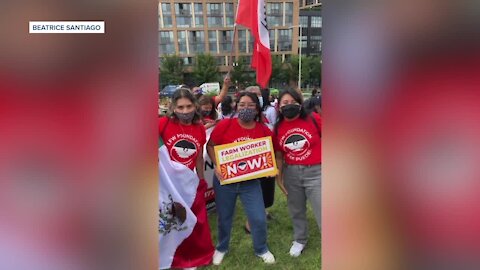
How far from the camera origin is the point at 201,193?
347 centimetres

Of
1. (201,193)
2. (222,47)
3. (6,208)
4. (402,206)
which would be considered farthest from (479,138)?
(222,47)

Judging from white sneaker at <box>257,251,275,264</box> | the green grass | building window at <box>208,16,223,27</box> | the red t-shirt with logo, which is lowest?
the green grass

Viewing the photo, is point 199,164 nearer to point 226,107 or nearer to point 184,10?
point 226,107

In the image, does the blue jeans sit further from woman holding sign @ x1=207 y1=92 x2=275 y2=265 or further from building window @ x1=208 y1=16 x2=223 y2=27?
building window @ x1=208 y1=16 x2=223 y2=27

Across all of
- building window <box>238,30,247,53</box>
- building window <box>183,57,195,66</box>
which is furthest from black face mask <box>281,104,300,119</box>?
building window <box>183,57,195,66</box>

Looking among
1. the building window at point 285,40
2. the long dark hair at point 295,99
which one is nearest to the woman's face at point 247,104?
the long dark hair at point 295,99

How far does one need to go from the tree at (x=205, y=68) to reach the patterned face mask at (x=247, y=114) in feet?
189

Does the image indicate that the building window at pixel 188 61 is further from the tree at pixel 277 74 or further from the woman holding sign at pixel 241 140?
the woman holding sign at pixel 241 140

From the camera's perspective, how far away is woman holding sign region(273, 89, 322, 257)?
332cm

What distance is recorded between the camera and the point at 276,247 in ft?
13.1

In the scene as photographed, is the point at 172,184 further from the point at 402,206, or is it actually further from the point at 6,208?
the point at 402,206

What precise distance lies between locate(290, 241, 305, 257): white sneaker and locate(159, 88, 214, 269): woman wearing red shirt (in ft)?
2.77

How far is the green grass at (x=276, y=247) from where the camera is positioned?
359 centimetres

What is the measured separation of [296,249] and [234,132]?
52.3 inches
